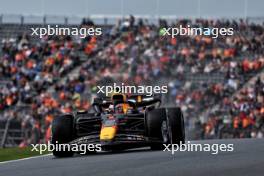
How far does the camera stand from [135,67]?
28.4 metres

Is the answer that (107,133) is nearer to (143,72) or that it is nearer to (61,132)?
(61,132)

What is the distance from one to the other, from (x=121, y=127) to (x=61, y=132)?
1.10 metres

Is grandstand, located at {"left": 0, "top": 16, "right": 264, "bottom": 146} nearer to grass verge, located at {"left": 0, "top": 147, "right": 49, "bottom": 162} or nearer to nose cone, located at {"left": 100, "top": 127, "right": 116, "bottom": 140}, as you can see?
grass verge, located at {"left": 0, "top": 147, "right": 49, "bottom": 162}

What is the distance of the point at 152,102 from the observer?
17.0m

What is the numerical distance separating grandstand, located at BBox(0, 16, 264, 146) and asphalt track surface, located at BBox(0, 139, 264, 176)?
10.1m

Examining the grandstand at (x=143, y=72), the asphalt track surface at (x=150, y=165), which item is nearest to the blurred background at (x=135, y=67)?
the grandstand at (x=143, y=72)

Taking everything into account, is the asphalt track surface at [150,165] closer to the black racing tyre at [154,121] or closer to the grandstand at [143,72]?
the black racing tyre at [154,121]

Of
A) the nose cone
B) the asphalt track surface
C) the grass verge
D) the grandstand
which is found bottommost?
the grass verge

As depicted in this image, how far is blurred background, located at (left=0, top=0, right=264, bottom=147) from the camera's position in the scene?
26.2 metres

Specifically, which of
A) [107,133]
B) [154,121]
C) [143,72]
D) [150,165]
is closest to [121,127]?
[107,133]

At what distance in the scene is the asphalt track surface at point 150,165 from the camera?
11.2 meters

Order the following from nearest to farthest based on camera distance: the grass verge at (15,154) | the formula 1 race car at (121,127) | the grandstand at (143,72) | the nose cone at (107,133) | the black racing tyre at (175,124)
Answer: the nose cone at (107,133) < the formula 1 race car at (121,127) < the black racing tyre at (175,124) < the grass verge at (15,154) < the grandstand at (143,72)

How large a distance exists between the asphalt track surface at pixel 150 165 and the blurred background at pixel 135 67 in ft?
31.2

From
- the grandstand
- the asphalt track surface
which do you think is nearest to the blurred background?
the grandstand
